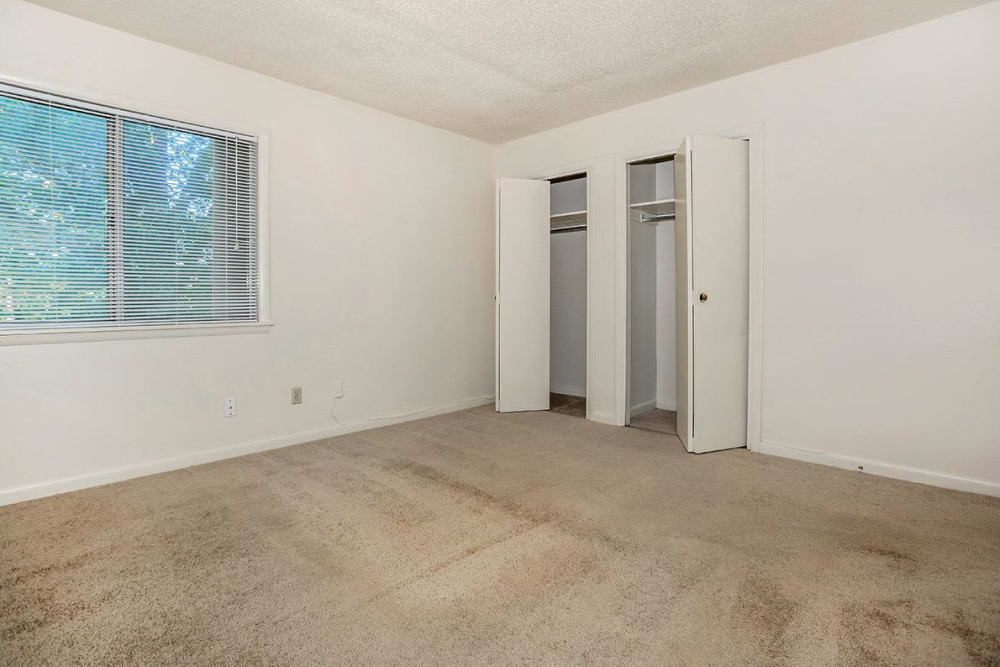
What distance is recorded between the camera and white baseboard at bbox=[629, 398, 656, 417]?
4551 millimetres

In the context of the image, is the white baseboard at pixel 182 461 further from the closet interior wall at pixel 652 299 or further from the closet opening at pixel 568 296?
the closet interior wall at pixel 652 299

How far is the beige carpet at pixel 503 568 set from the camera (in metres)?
1.52

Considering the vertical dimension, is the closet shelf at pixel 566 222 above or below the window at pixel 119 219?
above

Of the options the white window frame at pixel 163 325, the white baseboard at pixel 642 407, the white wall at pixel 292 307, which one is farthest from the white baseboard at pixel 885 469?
the white window frame at pixel 163 325

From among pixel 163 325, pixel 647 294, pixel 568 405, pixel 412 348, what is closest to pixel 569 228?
pixel 647 294

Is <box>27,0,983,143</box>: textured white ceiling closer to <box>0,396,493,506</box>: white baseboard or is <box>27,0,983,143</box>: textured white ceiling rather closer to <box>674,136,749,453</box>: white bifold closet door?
<box>674,136,749,453</box>: white bifold closet door

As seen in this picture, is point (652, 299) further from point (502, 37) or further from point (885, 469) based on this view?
point (502, 37)

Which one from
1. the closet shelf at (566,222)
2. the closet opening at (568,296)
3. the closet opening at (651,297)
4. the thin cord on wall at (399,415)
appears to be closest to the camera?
the thin cord on wall at (399,415)

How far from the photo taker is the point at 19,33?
2.61 meters

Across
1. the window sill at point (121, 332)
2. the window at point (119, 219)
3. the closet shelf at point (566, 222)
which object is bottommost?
the window sill at point (121, 332)

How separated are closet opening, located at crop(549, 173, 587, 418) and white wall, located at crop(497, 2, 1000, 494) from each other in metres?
1.97

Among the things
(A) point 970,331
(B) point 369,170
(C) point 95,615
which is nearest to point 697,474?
(A) point 970,331

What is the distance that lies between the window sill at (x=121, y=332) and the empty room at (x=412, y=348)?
18mm

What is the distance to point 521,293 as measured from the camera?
15.6ft
